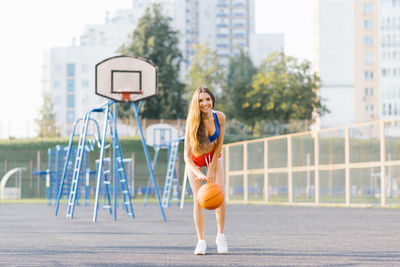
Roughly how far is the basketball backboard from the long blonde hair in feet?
23.5

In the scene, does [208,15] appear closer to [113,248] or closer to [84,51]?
[84,51]

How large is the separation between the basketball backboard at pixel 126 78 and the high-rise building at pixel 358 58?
6995 centimetres

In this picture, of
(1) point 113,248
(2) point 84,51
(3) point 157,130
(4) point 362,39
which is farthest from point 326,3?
(1) point 113,248

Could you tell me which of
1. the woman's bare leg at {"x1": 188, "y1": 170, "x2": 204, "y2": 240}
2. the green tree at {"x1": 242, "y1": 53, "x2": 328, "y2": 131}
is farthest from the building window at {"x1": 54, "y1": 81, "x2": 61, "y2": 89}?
the woman's bare leg at {"x1": 188, "y1": 170, "x2": 204, "y2": 240}

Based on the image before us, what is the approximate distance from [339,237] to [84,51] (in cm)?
9074

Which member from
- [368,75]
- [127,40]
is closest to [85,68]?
[127,40]

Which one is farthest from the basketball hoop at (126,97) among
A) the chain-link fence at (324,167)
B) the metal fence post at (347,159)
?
the metal fence post at (347,159)

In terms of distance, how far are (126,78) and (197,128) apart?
24.9 ft

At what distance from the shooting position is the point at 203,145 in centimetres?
658

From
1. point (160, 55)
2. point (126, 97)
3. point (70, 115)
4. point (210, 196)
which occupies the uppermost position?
point (160, 55)

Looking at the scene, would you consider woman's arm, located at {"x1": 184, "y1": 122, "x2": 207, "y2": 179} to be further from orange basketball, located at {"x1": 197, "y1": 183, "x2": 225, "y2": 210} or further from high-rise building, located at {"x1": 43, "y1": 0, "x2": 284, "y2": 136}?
high-rise building, located at {"x1": 43, "y1": 0, "x2": 284, "y2": 136}

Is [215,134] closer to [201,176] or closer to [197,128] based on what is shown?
[197,128]

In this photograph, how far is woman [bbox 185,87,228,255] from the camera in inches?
255

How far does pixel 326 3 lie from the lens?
282 feet
